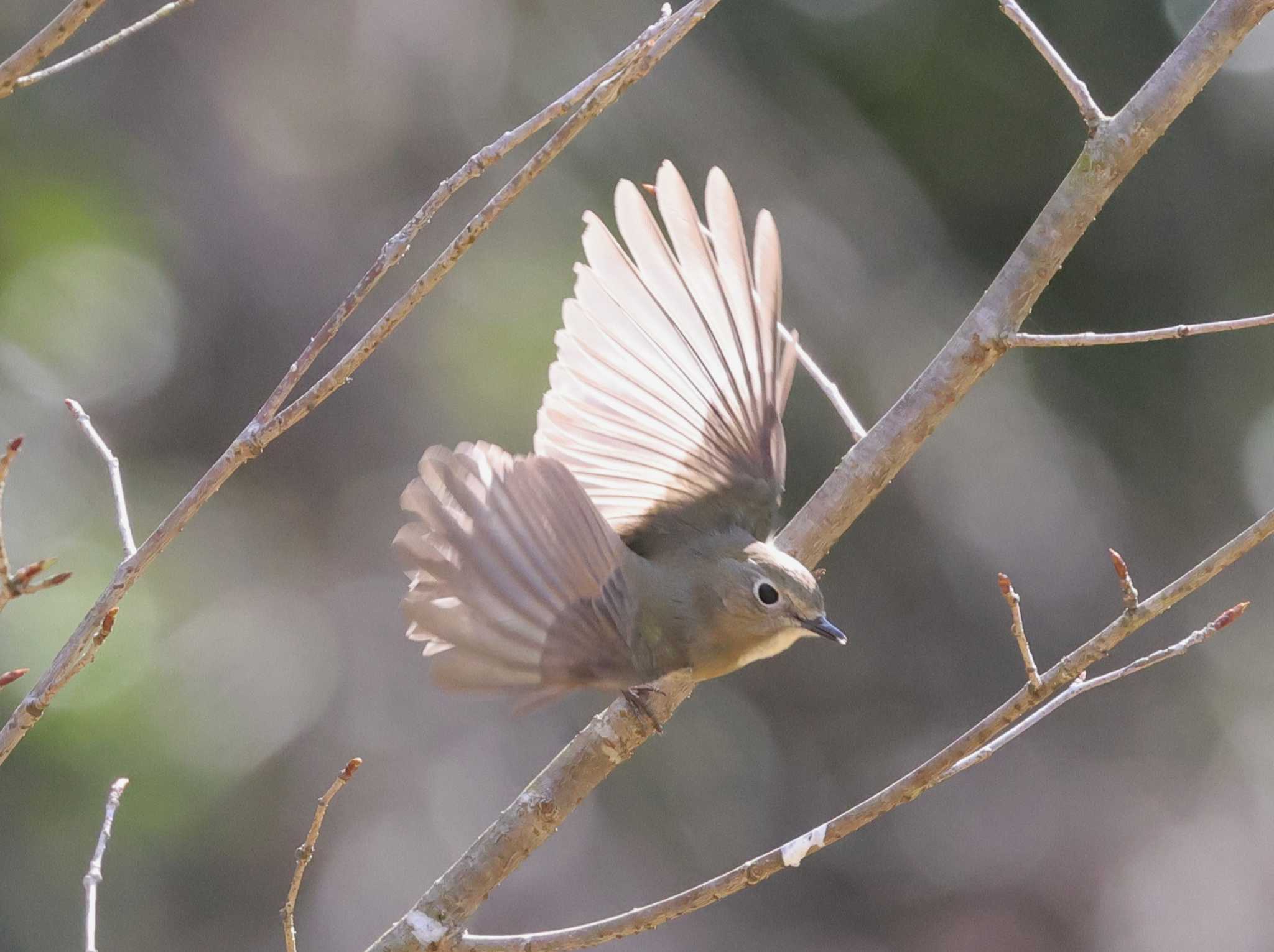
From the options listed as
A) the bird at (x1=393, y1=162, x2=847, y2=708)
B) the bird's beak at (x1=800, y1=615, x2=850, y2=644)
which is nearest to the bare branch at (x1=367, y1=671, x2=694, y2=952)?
the bird at (x1=393, y1=162, x2=847, y2=708)

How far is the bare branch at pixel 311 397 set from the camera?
1.89 metres

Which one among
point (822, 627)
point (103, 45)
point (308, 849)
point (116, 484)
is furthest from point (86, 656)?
point (822, 627)

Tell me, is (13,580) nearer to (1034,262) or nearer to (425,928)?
(425,928)

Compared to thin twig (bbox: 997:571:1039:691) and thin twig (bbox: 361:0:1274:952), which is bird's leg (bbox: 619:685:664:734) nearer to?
thin twig (bbox: 361:0:1274:952)

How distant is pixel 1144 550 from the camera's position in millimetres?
7328

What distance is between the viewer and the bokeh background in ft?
23.1

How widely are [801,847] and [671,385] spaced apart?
1.27m

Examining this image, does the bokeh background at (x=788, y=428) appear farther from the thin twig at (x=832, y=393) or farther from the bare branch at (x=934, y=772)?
the bare branch at (x=934, y=772)

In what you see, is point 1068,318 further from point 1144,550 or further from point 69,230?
point 69,230

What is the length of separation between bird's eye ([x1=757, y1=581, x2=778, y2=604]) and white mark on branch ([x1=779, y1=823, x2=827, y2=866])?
2.46 ft

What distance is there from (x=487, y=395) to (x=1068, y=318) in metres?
2.90

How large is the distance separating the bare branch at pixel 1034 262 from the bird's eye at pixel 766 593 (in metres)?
0.17

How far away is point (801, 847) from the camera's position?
2270 mm

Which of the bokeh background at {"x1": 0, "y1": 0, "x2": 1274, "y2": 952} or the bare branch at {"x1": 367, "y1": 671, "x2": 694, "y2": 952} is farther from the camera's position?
the bokeh background at {"x1": 0, "y1": 0, "x2": 1274, "y2": 952}
